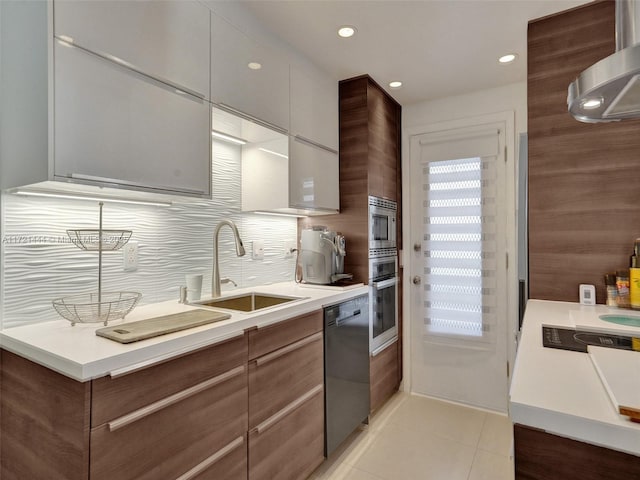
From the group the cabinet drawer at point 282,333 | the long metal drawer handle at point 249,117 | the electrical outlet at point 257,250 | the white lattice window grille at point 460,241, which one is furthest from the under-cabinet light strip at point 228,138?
the white lattice window grille at point 460,241

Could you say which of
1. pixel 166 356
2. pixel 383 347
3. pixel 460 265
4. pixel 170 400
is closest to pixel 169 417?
pixel 170 400

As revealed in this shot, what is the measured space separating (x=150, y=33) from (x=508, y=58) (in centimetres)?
216

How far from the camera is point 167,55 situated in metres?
1.41

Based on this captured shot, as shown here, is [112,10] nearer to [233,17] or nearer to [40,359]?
[233,17]

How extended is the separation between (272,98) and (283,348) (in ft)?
4.37

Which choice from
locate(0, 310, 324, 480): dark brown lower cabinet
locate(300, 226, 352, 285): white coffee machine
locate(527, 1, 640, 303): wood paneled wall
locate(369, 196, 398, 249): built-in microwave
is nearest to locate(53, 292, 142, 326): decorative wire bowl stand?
locate(0, 310, 324, 480): dark brown lower cabinet

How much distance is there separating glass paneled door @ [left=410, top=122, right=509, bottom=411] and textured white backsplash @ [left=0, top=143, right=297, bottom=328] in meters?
1.26

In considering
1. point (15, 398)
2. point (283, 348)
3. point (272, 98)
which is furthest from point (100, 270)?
point (272, 98)

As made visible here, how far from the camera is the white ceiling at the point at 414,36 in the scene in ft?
5.87

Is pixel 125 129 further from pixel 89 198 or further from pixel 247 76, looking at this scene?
pixel 247 76

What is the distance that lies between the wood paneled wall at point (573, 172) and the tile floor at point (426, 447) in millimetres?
1053

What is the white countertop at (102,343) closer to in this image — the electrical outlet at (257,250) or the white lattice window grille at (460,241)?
the electrical outlet at (257,250)

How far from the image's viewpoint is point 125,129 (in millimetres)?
1267

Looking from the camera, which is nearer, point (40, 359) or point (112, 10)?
point (40, 359)
